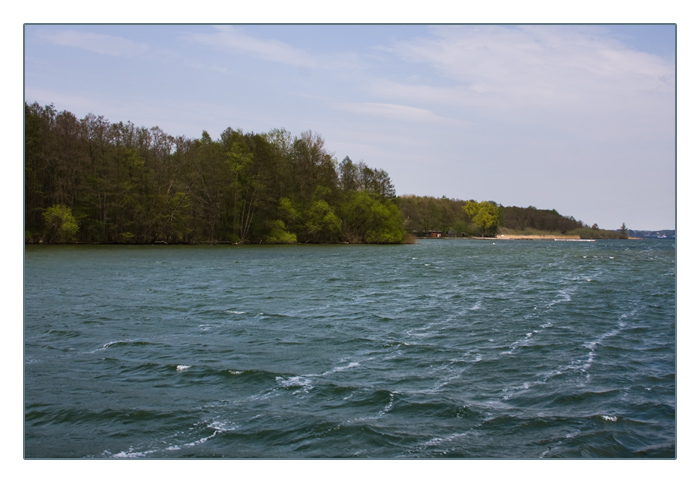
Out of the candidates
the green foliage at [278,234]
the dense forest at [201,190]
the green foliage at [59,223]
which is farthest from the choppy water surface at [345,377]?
the green foliage at [278,234]

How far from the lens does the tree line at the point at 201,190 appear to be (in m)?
52.2

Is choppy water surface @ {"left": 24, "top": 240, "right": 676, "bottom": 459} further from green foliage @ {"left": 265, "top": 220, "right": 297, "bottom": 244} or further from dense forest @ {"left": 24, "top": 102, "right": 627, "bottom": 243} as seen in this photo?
green foliage @ {"left": 265, "top": 220, "right": 297, "bottom": 244}

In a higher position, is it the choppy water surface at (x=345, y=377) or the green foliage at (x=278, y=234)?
the green foliage at (x=278, y=234)

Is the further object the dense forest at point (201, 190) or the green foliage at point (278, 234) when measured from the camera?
the green foliage at point (278, 234)

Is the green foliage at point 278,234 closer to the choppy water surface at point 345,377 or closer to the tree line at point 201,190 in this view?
the tree line at point 201,190

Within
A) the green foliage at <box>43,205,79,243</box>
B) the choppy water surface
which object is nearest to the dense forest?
the green foliage at <box>43,205,79,243</box>

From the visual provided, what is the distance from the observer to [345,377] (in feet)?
39.9

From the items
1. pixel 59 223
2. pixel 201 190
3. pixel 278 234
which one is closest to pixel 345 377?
pixel 59 223

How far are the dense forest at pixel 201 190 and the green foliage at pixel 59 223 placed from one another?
0.14 m

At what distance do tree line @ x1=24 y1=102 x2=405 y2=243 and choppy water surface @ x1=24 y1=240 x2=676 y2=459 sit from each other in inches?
1086

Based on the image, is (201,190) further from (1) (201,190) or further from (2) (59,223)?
(2) (59,223)

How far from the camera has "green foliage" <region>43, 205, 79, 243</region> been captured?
1869 inches
